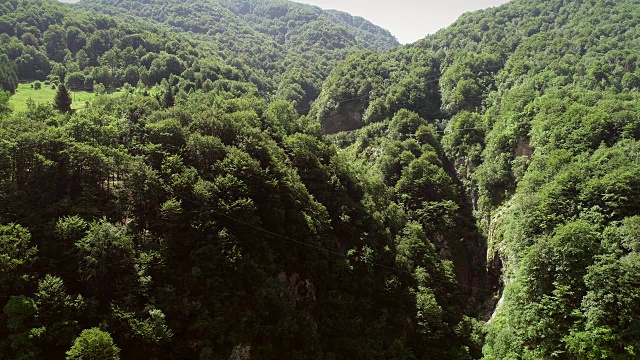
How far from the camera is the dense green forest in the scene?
3959 centimetres

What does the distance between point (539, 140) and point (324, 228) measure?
39739 millimetres

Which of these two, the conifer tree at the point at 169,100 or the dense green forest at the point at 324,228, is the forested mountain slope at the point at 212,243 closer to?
the dense green forest at the point at 324,228

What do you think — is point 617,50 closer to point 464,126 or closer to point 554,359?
point 464,126

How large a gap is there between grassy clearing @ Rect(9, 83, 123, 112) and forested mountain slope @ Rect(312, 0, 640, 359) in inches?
2581

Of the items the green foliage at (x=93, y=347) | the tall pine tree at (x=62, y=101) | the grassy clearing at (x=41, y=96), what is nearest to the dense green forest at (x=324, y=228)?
the green foliage at (x=93, y=347)

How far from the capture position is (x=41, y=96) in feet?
291

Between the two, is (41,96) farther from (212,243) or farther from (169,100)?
(212,243)

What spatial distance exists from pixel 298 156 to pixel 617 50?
260ft

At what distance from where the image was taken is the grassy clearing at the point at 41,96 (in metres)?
82.9

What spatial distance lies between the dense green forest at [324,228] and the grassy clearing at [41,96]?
350 centimetres

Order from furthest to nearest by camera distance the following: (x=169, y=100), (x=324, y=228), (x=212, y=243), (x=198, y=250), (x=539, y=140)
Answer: (x=169, y=100), (x=539, y=140), (x=324, y=228), (x=212, y=243), (x=198, y=250)

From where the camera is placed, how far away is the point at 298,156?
228ft

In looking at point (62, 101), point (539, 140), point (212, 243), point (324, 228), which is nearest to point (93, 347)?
point (212, 243)

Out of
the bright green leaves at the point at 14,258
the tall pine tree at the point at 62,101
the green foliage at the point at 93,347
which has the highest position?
the tall pine tree at the point at 62,101
